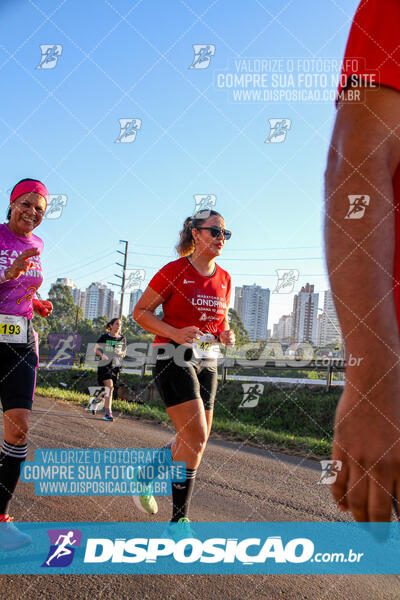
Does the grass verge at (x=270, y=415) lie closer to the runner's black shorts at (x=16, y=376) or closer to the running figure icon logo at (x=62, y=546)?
the running figure icon logo at (x=62, y=546)

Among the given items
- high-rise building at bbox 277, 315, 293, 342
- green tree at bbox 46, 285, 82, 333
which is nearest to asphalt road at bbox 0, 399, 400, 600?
high-rise building at bbox 277, 315, 293, 342

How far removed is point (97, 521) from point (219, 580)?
3.65 ft

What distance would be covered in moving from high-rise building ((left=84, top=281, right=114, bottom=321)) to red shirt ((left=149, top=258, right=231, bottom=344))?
257ft

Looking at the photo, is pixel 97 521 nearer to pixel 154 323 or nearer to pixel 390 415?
pixel 154 323

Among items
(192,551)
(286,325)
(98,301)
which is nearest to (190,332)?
(192,551)

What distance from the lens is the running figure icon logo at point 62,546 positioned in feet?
9.29

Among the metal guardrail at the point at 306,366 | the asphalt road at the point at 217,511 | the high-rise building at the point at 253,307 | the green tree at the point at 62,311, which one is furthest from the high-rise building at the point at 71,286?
the asphalt road at the point at 217,511

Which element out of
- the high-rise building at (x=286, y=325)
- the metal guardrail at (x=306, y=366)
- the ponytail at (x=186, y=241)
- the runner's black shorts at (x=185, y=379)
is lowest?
the metal guardrail at (x=306, y=366)

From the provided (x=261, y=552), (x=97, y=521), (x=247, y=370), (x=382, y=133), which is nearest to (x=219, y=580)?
(x=261, y=552)

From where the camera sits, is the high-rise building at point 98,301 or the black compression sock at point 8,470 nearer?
the black compression sock at point 8,470

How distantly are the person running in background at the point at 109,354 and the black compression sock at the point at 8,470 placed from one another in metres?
6.93

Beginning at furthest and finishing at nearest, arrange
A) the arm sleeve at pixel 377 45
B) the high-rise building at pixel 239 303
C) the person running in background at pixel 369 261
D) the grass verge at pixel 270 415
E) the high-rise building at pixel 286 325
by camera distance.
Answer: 1. the high-rise building at pixel 239 303
2. the high-rise building at pixel 286 325
3. the grass verge at pixel 270 415
4. the arm sleeve at pixel 377 45
5. the person running in background at pixel 369 261

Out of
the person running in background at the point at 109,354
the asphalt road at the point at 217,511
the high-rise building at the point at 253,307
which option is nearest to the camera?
the asphalt road at the point at 217,511

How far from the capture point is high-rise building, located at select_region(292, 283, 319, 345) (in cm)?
3170
